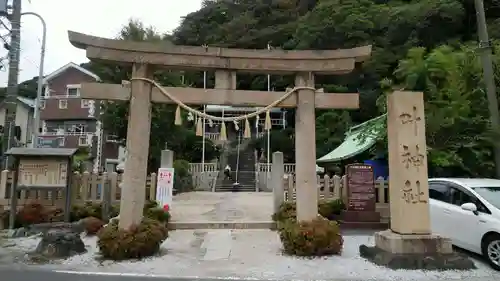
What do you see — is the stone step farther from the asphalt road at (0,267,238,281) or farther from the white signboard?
the asphalt road at (0,267,238,281)

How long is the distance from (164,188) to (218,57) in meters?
5.46

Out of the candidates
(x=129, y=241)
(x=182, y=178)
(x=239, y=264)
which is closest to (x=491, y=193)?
(x=239, y=264)

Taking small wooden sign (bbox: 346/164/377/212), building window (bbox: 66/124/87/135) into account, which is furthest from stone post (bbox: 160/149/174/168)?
building window (bbox: 66/124/87/135)

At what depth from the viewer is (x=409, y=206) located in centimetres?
782

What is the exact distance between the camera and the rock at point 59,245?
8.00 meters

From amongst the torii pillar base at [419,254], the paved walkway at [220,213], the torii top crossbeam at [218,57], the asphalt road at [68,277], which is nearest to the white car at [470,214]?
the torii pillar base at [419,254]

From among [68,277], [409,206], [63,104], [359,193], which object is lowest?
[68,277]

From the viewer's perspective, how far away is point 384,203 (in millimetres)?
12477

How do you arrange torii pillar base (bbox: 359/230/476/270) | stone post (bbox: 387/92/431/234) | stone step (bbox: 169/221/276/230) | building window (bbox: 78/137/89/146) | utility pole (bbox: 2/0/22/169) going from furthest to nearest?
building window (bbox: 78/137/89/146) < utility pole (bbox: 2/0/22/169) < stone step (bbox: 169/221/276/230) < stone post (bbox: 387/92/431/234) < torii pillar base (bbox: 359/230/476/270)

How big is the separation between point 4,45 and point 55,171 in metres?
5.90

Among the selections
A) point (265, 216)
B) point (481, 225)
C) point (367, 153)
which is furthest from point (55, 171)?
point (367, 153)

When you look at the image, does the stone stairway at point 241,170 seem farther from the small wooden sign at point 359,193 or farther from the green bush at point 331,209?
the small wooden sign at point 359,193

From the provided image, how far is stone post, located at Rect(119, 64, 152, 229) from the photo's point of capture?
813cm

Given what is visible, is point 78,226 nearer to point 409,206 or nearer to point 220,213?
point 220,213
